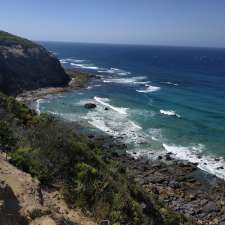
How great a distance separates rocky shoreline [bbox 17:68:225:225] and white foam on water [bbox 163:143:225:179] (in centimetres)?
91

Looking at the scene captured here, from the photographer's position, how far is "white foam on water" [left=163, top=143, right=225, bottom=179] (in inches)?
1567

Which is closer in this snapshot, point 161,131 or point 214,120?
point 161,131

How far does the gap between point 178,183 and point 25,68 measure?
55.1m

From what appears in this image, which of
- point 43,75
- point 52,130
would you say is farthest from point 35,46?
point 52,130

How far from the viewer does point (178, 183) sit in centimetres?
3631

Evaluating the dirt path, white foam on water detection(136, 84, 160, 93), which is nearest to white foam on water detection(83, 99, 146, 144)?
white foam on water detection(136, 84, 160, 93)

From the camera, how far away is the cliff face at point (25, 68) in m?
74.0

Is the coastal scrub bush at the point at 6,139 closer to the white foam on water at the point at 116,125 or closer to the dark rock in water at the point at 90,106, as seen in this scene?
the white foam on water at the point at 116,125

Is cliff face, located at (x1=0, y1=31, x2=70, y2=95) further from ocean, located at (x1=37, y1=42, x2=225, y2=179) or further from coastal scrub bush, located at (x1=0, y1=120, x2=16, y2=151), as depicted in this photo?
coastal scrub bush, located at (x1=0, y1=120, x2=16, y2=151)

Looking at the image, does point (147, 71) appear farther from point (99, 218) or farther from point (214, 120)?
point (99, 218)

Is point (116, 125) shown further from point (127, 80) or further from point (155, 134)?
point (127, 80)

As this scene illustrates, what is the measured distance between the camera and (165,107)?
65250 millimetres

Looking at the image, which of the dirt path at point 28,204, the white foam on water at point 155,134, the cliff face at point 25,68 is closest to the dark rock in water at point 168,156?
the white foam on water at point 155,134

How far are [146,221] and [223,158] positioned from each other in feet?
93.3
